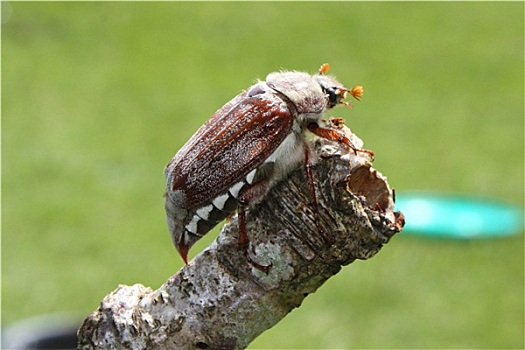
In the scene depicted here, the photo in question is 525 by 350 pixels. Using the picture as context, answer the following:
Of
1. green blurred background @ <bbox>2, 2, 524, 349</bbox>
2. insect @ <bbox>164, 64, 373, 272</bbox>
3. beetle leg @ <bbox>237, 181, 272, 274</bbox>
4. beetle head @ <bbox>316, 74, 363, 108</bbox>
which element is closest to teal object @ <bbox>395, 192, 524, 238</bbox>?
green blurred background @ <bbox>2, 2, 524, 349</bbox>

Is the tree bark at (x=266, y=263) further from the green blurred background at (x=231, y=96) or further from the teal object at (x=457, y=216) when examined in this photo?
the teal object at (x=457, y=216)

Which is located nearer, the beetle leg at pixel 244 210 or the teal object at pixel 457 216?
the beetle leg at pixel 244 210

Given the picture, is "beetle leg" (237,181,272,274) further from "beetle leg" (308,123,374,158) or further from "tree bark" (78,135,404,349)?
"beetle leg" (308,123,374,158)

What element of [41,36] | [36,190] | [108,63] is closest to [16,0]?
[41,36]

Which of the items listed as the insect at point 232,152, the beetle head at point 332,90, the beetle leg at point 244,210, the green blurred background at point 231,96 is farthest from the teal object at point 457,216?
the beetle leg at point 244,210

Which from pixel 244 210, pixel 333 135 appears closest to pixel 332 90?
pixel 333 135

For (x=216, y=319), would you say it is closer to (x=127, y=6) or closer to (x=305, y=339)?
(x=305, y=339)

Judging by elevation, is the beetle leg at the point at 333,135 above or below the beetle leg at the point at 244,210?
above
